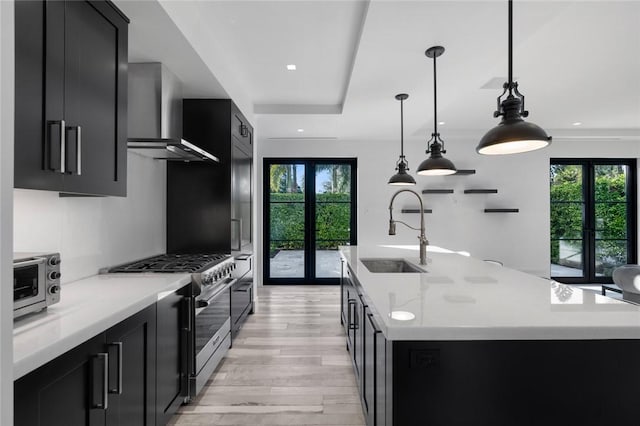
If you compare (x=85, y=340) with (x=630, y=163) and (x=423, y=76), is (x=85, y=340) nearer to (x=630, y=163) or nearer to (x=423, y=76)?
(x=423, y=76)

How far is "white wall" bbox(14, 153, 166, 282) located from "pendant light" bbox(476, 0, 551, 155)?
7.42 feet

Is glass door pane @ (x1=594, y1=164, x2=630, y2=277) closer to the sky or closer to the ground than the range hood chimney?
closer to the ground

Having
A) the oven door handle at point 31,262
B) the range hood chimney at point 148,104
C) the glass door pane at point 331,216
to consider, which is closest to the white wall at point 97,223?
the range hood chimney at point 148,104

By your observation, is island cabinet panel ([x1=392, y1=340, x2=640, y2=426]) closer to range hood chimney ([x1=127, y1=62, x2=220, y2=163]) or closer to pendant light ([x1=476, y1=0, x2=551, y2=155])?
pendant light ([x1=476, y1=0, x2=551, y2=155])

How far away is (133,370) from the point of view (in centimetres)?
157

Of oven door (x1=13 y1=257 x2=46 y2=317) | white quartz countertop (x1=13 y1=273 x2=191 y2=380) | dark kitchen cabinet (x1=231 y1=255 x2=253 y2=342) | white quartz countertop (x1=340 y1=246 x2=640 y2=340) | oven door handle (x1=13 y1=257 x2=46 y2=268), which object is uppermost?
oven door handle (x1=13 y1=257 x2=46 y2=268)

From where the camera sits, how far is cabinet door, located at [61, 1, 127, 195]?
1.36 metres

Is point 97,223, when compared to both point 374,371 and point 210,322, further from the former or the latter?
point 374,371

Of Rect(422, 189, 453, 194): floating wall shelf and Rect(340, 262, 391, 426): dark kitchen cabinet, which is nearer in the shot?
Rect(340, 262, 391, 426): dark kitchen cabinet

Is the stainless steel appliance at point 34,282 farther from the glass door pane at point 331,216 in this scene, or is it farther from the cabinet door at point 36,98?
the glass door pane at point 331,216

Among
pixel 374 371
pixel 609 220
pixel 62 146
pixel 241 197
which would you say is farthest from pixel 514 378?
pixel 609 220

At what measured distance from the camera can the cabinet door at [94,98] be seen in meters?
1.36

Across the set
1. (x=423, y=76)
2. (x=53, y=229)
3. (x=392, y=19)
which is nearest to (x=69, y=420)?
(x=53, y=229)

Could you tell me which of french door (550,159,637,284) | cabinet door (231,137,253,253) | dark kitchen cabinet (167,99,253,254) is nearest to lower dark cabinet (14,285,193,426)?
dark kitchen cabinet (167,99,253,254)
